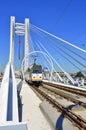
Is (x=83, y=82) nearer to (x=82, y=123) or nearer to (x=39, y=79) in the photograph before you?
(x=39, y=79)

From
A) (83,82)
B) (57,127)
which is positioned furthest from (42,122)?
(83,82)

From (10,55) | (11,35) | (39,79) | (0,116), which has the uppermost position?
(11,35)

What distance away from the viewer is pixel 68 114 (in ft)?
31.6

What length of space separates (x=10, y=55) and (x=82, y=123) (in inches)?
1018

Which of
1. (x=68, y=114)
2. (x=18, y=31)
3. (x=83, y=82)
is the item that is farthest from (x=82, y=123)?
(x=18, y=31)

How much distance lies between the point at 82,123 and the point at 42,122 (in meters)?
1.77

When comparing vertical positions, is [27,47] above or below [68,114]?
above

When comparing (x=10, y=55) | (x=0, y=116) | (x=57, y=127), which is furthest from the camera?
(x=10, y=55)

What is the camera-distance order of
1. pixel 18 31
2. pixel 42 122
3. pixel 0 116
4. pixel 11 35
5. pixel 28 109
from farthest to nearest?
pixel 18 31 → pixel 11 35 → pixel 28 109 → pixel 42 122 → pixel 0 116

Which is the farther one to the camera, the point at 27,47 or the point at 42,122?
the point at 27,47

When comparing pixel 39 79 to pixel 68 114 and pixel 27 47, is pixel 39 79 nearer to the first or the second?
pixel 27 47

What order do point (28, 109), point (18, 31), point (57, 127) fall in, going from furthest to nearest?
point (18, 31) → point (28, 109) → point (57, 127)

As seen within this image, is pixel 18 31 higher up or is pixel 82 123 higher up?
pixel 18 31

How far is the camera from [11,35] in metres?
37.2
